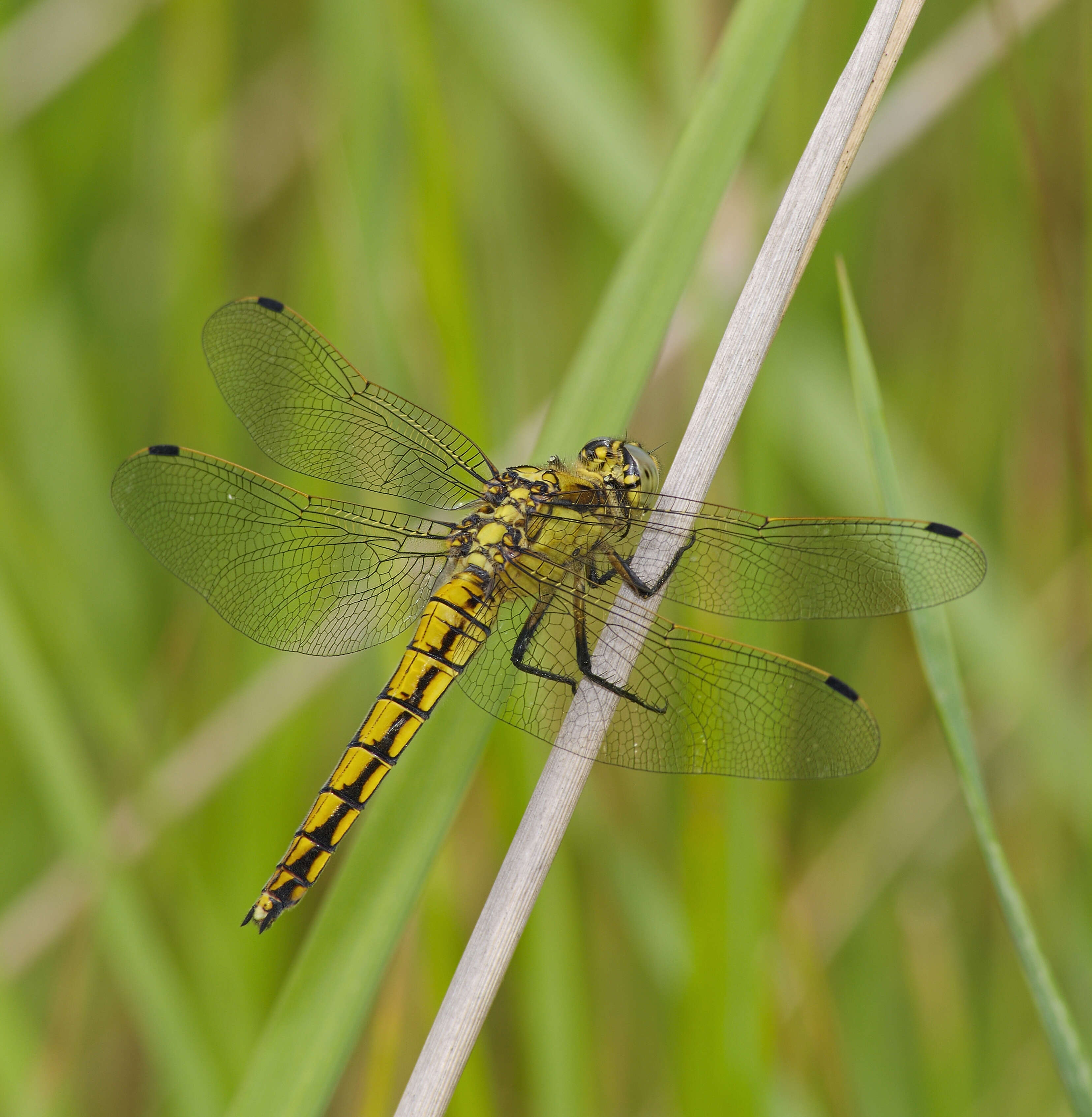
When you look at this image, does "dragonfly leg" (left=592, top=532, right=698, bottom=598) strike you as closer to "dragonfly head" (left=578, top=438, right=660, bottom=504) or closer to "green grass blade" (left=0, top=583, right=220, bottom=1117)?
"dragonfly head" (left=578, top=438, right=660, bottom=504)

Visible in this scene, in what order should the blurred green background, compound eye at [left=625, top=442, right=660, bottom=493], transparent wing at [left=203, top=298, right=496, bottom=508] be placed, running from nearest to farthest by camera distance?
the blurred green background → compound eye at [left=625, top=442, right=660, bottom=493] → transparent wing at [left=203, top=298, right=496, bottom=508]

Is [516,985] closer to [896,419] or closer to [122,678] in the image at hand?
[122,678]

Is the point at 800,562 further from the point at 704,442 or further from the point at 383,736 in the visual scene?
the point at 383,736

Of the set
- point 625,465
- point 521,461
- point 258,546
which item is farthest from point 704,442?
point 521,461

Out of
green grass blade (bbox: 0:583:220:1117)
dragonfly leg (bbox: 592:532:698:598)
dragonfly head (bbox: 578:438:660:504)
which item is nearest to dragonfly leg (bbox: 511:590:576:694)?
dragonfly leg (bbox: 592:532:698:598)

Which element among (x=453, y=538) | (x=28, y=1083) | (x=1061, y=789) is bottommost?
(x=28, y=1083)

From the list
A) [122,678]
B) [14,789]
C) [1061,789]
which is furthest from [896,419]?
[14,789]
